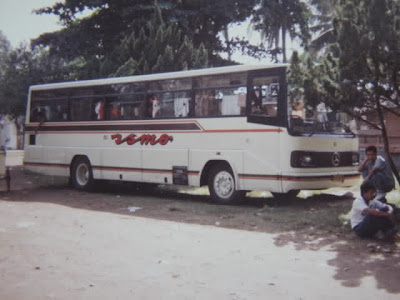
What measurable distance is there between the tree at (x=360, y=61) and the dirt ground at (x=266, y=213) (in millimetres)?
2410

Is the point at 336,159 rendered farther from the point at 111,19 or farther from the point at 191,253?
the point at 111,19

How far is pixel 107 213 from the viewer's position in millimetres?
10656

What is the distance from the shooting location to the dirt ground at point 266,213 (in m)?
6.18

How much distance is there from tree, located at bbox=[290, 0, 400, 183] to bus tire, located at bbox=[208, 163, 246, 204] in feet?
9.60

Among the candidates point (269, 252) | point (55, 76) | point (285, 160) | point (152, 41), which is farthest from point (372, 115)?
point (55, 76)

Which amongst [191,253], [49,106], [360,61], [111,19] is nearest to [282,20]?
[111,19]

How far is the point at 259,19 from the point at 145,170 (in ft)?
65.1

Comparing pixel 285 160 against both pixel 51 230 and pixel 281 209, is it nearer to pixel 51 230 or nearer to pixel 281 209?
pixel 281 209

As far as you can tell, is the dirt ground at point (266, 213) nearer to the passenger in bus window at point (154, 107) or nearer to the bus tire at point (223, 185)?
the bus tire at point (223, 185)

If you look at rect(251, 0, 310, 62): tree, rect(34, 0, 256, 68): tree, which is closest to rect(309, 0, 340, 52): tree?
rect(251, 0, 310, 62): tree

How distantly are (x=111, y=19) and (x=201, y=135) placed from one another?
60.0 ft

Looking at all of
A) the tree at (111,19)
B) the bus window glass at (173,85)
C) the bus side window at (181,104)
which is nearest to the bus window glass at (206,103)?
the bus side window at (181,104)

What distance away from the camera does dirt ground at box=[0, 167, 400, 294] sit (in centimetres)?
618

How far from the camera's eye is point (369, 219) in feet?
23.8
